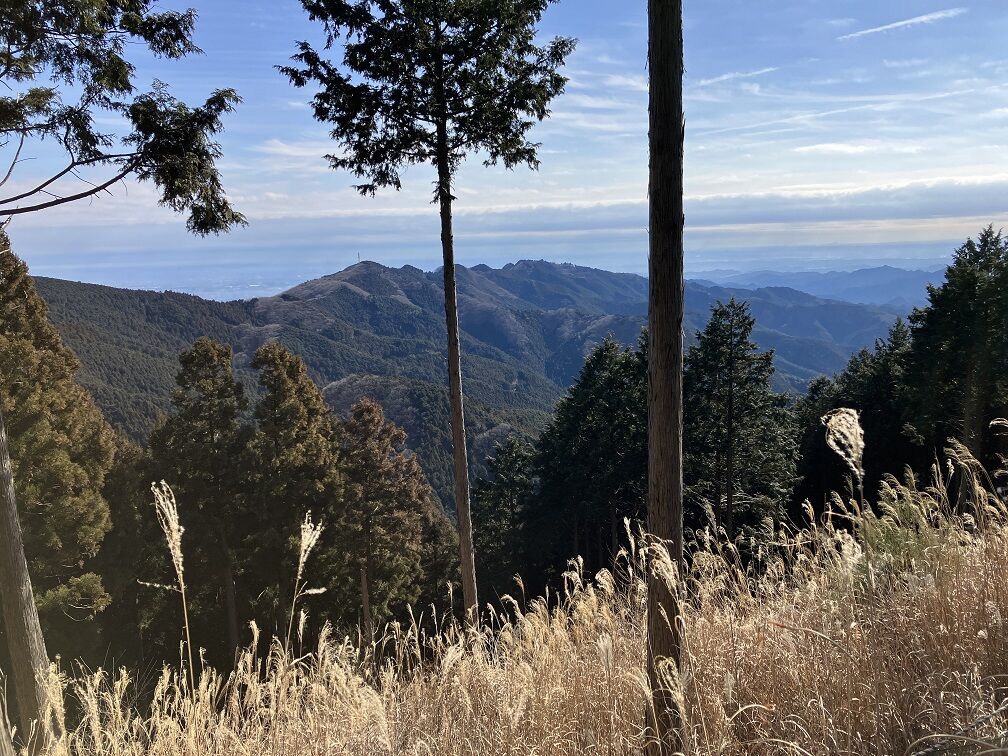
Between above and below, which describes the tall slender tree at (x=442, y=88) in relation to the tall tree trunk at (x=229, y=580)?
above

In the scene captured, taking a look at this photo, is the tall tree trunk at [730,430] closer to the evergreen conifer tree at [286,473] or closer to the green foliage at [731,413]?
the green foliage at [731,413]

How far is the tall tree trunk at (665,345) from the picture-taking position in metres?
2.57

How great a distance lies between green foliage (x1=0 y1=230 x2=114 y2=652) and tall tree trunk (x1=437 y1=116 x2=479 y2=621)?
10809 mm

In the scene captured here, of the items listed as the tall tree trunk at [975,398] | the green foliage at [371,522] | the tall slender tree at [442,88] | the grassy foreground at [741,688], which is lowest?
the green foliage at [371,522]

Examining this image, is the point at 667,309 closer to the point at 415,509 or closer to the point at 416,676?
Result: the point at 416,676

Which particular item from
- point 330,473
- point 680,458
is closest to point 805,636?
point 680,458

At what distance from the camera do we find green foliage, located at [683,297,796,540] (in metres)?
20.8

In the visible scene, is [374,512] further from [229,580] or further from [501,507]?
[501,507]

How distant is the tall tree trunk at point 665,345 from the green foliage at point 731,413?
18.7 m

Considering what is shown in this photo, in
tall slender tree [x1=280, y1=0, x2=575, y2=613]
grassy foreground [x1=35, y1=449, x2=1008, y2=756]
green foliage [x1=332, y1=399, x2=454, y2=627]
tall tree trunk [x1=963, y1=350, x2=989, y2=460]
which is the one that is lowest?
green foliage [x1=332, y1=399, x2=454, y2=627]

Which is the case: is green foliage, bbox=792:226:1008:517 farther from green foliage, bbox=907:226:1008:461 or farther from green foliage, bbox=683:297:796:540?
green foliage, bbox=683:297:796:540

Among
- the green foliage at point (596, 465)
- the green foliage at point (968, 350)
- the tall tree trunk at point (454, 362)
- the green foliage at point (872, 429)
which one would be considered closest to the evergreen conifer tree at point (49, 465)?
the tall tree trunk at point (454, 362)

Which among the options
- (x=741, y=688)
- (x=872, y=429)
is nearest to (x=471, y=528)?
(x=741, y=688)

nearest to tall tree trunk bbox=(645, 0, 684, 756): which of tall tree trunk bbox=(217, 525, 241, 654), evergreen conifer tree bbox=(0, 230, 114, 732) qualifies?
evergreen conifer tree bbox=(0, 230, 114, 732)
